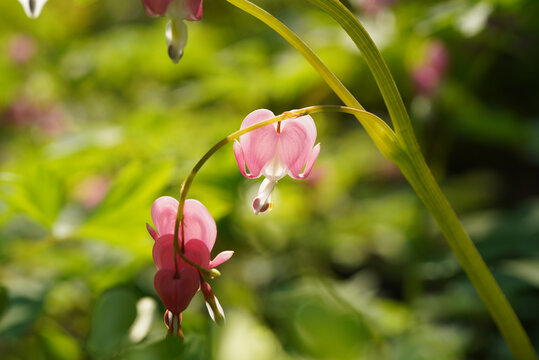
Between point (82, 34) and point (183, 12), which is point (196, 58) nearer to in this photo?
point (183, 12)

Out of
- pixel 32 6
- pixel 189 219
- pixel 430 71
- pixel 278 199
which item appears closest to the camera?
pixel 32 6

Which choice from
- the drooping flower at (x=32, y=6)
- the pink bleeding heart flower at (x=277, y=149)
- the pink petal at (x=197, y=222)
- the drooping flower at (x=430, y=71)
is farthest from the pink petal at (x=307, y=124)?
the drooping flower at (x=430, y=71)

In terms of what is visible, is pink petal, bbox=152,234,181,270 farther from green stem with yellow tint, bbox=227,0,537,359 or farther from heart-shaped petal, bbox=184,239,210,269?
green stem with yellow tint, bbox=227,0,537,359

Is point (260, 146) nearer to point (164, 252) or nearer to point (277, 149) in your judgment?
point (277, 149)

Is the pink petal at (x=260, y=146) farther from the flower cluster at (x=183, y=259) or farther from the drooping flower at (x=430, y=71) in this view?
the drooping flower at (x=430, y=71)

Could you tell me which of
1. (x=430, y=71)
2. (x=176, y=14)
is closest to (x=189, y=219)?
(x=176, y=14)

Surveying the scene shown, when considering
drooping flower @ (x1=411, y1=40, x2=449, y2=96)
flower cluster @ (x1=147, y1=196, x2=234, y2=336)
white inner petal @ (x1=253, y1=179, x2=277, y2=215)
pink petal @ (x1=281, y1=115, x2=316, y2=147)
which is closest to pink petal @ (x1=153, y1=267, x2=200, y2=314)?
flower cluster @ (x1=147, y1=196, x2=234, y2=336)

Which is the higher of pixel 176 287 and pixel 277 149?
pixel 277 149

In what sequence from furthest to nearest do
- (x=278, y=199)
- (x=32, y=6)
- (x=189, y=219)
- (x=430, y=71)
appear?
1. (x=278, y=199)
2. (x=430, y=71)
3. (x=189, y=219)
4. (x=32, y=6)
